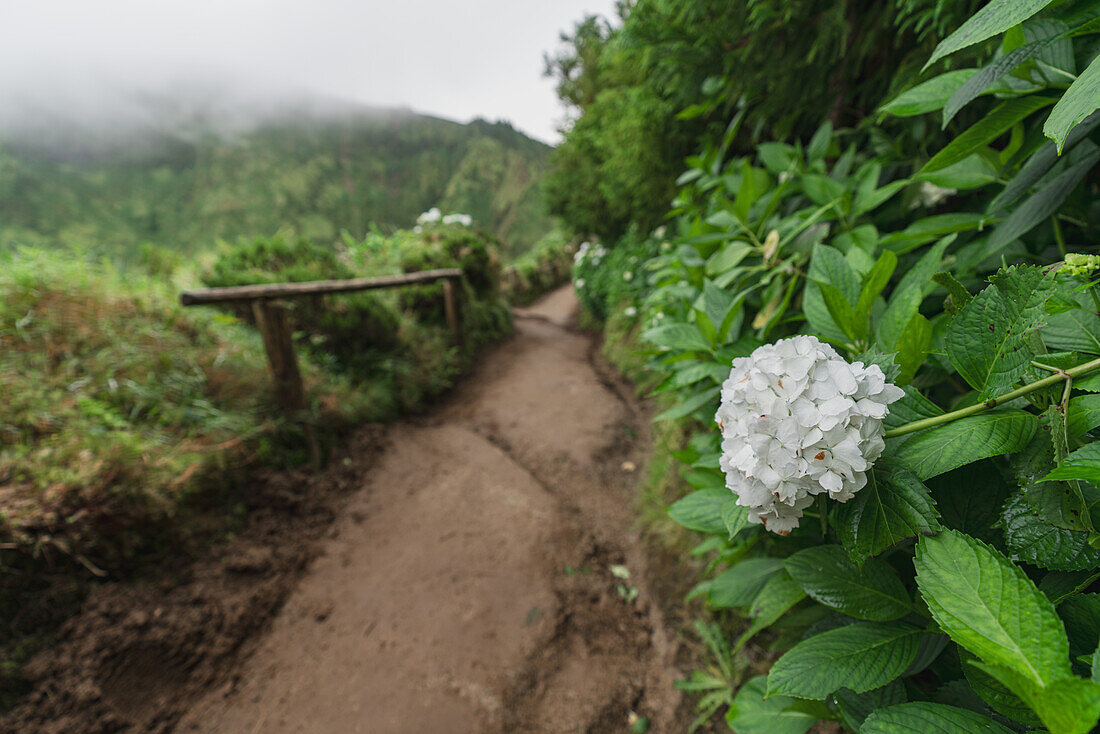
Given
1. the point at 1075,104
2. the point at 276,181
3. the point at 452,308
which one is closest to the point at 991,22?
the point at 1075,104

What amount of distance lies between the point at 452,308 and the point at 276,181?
196 feet

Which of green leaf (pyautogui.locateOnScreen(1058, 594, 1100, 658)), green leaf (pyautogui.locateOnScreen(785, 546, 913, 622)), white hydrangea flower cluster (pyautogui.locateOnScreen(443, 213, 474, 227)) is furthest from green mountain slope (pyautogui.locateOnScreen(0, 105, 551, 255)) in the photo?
green leaf (pyautogui.locateOnScreen(1058, 594, 1100, 658))

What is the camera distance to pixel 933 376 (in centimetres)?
84

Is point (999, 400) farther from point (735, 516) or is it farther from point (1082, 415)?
point (735, 516)

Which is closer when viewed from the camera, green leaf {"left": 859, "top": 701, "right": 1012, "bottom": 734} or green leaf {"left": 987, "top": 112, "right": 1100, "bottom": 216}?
green leaf {"left": 859, "top": 701, "right": 1012, "bottom": 734}

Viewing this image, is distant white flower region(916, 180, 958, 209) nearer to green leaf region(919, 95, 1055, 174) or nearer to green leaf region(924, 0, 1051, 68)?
green leaf region(919, 95, 1055, 174)

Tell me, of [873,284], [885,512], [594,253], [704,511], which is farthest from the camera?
[594,253]

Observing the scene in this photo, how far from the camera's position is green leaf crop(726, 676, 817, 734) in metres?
0.83

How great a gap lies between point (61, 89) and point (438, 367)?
246 feet

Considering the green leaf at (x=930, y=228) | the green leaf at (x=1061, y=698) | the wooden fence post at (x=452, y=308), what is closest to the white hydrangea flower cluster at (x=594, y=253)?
the wooden fence post at (x=452, y=308)

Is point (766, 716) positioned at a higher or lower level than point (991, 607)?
lower

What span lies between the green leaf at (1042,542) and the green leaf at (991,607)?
83 millimetres

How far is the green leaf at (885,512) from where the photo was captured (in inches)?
20.9

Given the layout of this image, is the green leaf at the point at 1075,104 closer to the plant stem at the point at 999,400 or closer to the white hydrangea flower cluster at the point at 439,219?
the plant stem at the point at 999,400
